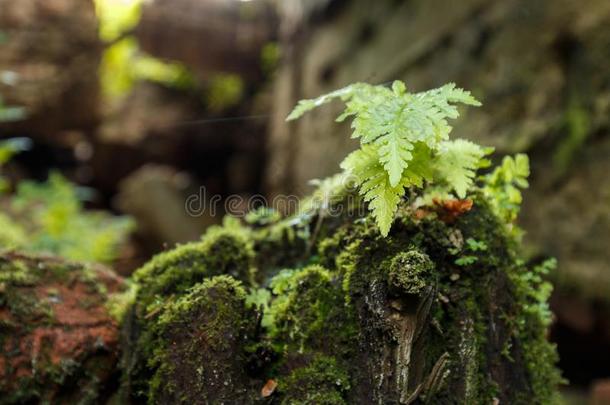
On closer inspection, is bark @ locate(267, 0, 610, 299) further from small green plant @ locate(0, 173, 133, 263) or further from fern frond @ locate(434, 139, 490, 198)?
small green plant @ locate(0, 173, 133, 263)

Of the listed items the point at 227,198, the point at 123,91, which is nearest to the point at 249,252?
the point at 227,198

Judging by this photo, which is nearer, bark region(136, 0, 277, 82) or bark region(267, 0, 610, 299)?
bark region(267, 0, 610, 299)

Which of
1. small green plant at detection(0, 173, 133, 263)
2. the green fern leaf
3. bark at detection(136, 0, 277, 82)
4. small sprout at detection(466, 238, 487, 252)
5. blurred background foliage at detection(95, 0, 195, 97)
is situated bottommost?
small sprout at detection(466, 238, 487, 252)

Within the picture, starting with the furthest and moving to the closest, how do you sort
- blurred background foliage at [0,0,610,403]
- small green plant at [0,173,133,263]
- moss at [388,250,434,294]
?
small green plant at [0,173,133,263]
blurred background foliage at [0,0,610,403]
moss at [388,250,434,294]

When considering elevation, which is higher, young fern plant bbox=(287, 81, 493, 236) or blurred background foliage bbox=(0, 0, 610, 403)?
blurred background foliage bbox=(0, 0, 610, 403)

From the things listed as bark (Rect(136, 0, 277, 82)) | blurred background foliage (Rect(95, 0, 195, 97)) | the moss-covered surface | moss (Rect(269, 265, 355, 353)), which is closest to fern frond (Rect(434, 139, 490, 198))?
moss (Rect(269, 265, 355, 353))

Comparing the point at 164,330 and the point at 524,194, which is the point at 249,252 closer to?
the point at 164,330

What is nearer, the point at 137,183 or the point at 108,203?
the point at 137,183

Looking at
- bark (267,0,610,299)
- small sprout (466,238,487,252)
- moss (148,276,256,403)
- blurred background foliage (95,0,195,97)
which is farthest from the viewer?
blurred background foliage (95,0,195,97)

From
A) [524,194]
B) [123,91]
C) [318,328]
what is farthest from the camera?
[123,91]
